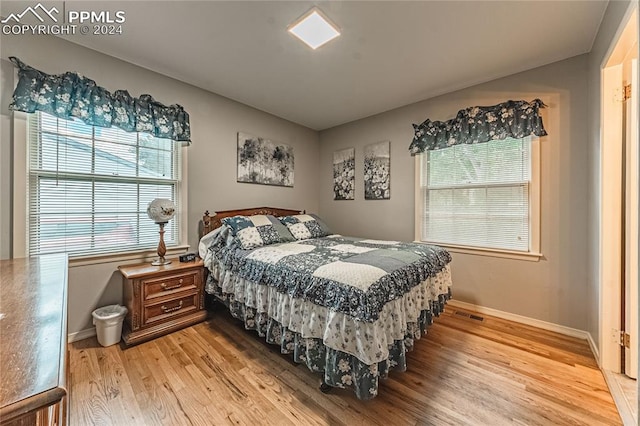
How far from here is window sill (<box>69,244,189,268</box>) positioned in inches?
85.9

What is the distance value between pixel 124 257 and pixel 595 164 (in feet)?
13.8

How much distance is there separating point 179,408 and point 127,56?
2905mm

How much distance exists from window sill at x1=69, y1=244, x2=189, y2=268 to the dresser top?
0.09 metres

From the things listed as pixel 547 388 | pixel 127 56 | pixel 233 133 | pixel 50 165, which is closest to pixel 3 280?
pixel 50 165

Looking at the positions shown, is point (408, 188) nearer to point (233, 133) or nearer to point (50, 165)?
point (233, 133)

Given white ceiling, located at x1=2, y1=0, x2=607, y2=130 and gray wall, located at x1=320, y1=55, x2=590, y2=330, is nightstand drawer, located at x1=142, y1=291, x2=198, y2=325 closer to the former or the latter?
white ceiling, located at x1=2, y1=0, x2=607, y2=130

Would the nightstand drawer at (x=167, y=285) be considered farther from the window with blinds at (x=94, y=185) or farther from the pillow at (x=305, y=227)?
the pillow at (x=305, y=227)

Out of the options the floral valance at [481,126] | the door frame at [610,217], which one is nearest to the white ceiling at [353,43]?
the floral valance at [481,126]

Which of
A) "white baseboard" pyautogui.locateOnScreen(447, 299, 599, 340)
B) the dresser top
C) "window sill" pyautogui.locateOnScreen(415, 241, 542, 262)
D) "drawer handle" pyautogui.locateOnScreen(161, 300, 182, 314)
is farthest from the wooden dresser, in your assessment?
"window sill" pyautogui.locateOnScreen(415, 241, 542, 262)

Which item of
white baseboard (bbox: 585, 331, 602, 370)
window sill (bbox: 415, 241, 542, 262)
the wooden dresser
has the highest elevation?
the wooden dresser

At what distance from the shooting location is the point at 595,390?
1.63 m

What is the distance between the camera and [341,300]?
147 centimetres

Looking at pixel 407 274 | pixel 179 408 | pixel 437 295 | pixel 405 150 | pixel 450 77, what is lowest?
pixel 179 408

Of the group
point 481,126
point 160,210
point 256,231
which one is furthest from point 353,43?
point 160,210
